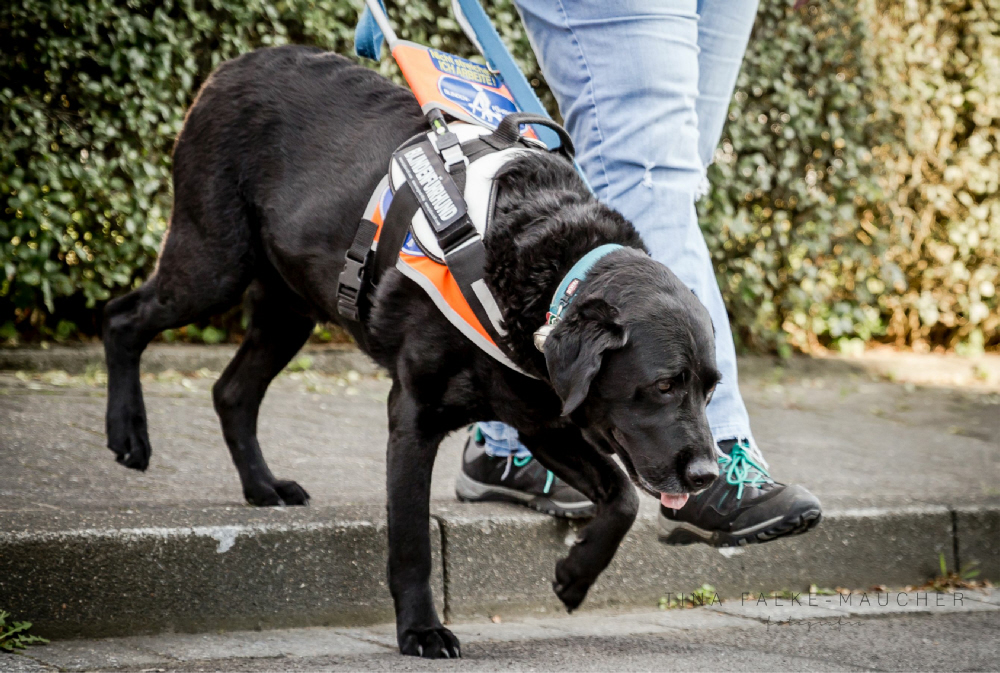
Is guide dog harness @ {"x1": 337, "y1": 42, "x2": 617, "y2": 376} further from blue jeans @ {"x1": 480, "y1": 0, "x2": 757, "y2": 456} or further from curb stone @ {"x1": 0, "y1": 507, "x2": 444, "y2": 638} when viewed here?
curb stone @ {"x1": 0, "y1": 507, "x2": 444, "y2": 638}

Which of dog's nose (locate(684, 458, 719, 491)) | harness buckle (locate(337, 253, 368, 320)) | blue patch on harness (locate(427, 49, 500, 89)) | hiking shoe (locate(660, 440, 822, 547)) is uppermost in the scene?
blue patch on harness (locate(427, 49, 500, 89))

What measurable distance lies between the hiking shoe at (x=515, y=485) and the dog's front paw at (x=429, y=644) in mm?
623

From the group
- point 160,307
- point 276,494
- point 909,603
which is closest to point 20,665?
point 276,494

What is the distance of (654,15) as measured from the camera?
104 inches

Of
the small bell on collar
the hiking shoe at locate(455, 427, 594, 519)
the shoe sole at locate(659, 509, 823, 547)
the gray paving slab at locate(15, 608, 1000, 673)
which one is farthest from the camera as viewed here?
the hiking shoe at locate(455, 427, 594, 519)

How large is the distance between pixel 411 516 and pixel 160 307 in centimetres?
111

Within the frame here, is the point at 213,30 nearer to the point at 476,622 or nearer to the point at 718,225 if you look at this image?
the point at 718,225

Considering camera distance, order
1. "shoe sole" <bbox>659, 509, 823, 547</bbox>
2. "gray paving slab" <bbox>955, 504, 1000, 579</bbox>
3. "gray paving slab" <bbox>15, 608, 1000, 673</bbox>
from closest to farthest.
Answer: "gray paving slab" <bbox>15, 608, 1000, 673</bbox> < "shoe sole" <bbox>659, 509, 823, 547</bbox> < "gray paving slab" <bbox>955, 504, 1000, 579</bbox>

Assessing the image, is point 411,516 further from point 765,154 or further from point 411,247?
point 765,154

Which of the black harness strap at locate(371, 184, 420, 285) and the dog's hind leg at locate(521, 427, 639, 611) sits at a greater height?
the black harness strap at locate(371, 184, 420, 285)

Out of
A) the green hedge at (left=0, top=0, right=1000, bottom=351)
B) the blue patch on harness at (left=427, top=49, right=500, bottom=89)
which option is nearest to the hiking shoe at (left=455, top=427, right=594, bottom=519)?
the blue patch on harness at (left=427, top=49, right=500, bottom=89)

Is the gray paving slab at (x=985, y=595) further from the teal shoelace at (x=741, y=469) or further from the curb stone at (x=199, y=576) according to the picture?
the curb stone at (x=199, y=576)

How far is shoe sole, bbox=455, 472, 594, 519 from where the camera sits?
115 inches

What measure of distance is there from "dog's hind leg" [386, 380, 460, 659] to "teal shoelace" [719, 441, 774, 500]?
735 mm
